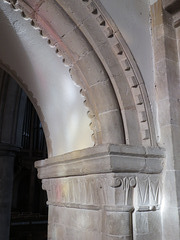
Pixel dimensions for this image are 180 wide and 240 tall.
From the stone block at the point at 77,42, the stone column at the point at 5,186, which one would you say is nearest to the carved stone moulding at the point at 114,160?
the stone block at the point at 77,42

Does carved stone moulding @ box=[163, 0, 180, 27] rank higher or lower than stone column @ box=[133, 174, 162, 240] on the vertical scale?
higher

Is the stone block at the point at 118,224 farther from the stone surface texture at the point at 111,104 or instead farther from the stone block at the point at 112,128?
the stone block at the point at 112,128

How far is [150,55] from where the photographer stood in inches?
74.4

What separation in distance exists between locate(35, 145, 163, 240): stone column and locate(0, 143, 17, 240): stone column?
2581mm

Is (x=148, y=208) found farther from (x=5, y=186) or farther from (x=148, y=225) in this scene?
(x=5, y=186)

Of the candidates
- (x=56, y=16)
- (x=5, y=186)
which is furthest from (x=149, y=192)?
(x=5, y=186)

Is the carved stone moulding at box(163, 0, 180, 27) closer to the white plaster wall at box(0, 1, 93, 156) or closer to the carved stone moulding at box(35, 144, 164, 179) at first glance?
the white plaster wall at box(0, 1, 93, 156)

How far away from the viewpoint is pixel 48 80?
2.14m

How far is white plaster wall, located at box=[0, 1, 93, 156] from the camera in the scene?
1.93 metres

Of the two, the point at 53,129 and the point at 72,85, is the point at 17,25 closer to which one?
the point at 72,85

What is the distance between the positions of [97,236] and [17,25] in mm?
1536

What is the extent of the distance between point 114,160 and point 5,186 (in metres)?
3.30

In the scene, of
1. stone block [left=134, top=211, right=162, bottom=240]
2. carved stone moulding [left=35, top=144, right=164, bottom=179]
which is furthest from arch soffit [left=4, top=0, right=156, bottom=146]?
stone block [left=134, top=211, right=162, bottom=240]

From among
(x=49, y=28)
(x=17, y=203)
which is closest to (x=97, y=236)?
(x=49, y=28)
